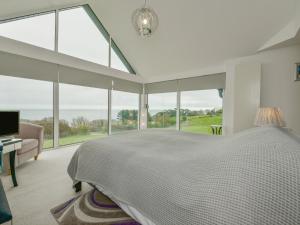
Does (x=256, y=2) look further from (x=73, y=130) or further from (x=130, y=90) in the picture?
(x=73, y=130)

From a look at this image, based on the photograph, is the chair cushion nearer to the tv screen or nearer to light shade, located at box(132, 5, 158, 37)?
the tv screen

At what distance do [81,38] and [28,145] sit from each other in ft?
10.5

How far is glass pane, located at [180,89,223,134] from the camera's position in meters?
4.36

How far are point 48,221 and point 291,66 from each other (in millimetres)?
4429

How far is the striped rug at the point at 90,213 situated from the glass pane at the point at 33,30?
346cm

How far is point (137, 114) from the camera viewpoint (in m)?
6.16

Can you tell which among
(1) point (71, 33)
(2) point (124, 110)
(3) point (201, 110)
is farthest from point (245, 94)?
(1) point (71, 33)

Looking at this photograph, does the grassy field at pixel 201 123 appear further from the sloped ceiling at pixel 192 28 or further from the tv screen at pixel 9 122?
the tv screen at pixel 9 122

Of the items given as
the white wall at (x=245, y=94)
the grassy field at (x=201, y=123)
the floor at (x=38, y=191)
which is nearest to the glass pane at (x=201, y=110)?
the grassy field at (x=201, y=123)

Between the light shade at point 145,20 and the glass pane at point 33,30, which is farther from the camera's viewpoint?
the glass pane at point 33,30

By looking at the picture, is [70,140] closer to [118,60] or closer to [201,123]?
[118,60]

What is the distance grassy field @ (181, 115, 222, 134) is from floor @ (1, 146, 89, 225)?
3.50 m

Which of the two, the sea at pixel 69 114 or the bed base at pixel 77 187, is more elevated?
the sea at pixel 69 114

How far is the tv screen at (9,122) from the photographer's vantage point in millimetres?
2203
